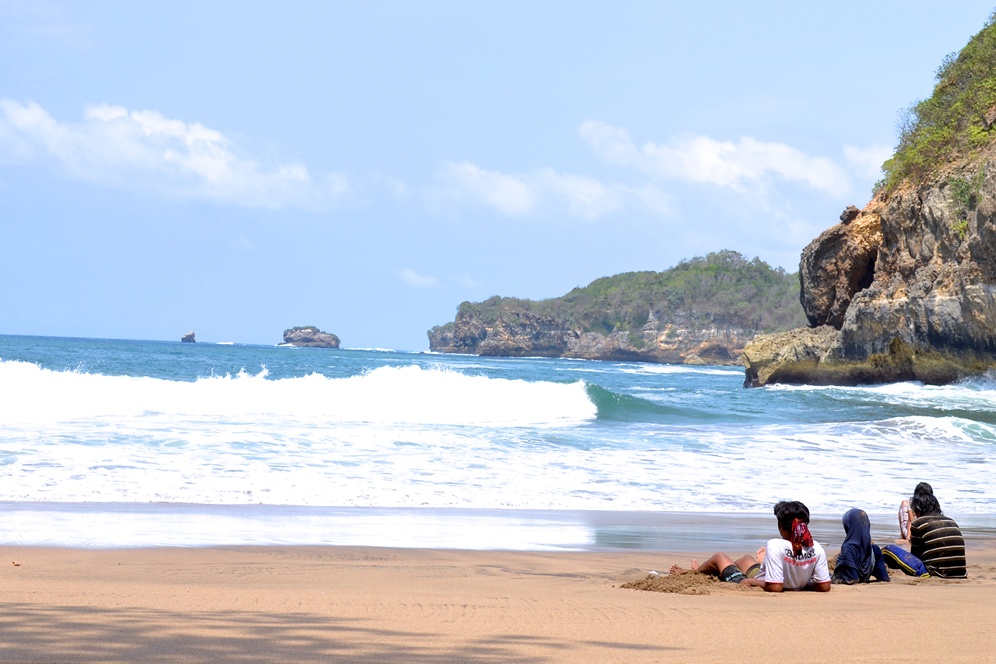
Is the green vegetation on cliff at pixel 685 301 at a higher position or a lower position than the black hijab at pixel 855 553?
higher

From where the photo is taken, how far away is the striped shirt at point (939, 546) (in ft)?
22.2

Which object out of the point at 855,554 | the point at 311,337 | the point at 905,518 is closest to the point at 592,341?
the point at 311,337

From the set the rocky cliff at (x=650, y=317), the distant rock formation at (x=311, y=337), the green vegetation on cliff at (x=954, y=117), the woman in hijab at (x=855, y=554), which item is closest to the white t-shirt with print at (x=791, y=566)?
the woman in hijab at (x=855, y=554)

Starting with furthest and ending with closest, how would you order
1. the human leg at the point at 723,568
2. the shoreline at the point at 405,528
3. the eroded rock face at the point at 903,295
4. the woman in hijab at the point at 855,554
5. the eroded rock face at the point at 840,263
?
the eroded rock face at the point at 840,263 → the eroded rock face at the point at 903,295 → the shoreline at the point at 405,528 → the woman in hijab at the point at 855,554 → the human leg at the point at 723,568

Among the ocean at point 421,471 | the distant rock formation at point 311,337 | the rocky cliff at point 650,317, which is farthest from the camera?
the distant rock formation at point 311,337

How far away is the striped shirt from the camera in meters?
6.77

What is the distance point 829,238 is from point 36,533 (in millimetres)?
40887

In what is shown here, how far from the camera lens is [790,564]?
19.8 feet

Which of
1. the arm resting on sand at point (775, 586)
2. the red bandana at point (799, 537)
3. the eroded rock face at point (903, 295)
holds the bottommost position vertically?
the arm resting on sand at point (775, 586)

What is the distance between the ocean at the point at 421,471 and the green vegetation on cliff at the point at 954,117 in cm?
1607

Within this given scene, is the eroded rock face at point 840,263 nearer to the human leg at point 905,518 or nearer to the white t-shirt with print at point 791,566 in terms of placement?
the human leg at point 905,518

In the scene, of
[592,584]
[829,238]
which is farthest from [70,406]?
[829,238]

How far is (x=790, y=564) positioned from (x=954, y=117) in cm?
3654

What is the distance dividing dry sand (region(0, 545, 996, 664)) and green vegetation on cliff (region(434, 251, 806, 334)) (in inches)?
4546
